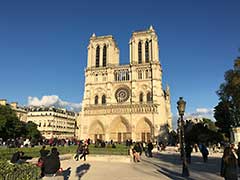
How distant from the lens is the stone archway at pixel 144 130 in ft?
185

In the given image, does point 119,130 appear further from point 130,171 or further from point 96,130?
point 130,171

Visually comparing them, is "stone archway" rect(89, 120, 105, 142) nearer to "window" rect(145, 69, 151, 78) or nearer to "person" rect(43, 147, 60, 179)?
"window" rect(145, 69, 151, 78)

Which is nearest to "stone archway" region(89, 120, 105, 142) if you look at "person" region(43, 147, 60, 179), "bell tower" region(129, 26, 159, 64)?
"bell tower" region(129, 26, 159, 64)

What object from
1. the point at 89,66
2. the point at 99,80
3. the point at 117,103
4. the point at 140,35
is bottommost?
the point at 117,103

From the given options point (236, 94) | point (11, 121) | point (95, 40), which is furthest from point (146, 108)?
point (236, 94)

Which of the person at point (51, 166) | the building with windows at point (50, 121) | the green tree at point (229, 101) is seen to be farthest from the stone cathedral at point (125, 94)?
the person at point (51, 166)

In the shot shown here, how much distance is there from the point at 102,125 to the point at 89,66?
621 inches

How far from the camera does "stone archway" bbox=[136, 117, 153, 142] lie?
56375 millimetres

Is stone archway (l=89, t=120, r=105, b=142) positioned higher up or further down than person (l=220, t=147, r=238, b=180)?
higher up

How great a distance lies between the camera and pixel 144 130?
187 feet

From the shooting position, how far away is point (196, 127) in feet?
187

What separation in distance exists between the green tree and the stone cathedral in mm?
14415

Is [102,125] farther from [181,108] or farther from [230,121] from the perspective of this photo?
[181,108]

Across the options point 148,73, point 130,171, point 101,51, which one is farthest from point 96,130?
point 130,171
